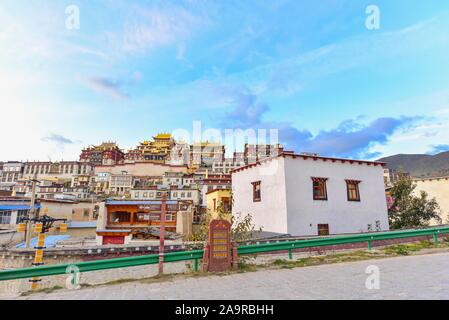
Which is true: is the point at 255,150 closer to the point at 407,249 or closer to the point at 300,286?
the point at 407,249

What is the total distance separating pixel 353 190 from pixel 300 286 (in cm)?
1465

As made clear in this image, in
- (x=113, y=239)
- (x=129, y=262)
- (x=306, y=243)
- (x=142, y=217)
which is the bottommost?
(x=113, y=239)

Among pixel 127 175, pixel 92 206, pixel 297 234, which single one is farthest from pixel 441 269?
pixel 127 175

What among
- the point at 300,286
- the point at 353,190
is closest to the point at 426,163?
the point at 353,190

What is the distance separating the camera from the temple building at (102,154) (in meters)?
106

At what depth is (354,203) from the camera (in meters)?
19.6

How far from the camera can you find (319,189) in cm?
1889

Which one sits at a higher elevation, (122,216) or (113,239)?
(122,216)

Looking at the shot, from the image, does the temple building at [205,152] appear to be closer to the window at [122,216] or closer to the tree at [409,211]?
the window at [122,216]

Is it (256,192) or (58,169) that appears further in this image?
(58,169)

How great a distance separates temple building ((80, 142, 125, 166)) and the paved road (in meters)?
105

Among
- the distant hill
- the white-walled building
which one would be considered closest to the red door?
the white-walled building
